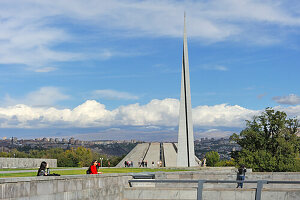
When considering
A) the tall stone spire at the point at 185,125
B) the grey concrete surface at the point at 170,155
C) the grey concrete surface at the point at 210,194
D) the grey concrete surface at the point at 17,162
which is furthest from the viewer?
the grey concrete surface at the point at 170,155

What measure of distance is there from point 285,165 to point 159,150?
52.7 meters

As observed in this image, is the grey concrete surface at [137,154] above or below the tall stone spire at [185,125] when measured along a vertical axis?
below

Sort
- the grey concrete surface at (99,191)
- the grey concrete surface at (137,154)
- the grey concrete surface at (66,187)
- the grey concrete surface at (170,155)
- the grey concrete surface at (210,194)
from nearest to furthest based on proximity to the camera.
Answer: the grey concrete surface at (66,187) < the grey concrete surface at (99,191) < the grey concrete surface at (210,194) < the grey concrete surface at (137,154) < the grey concrete surface at (170,155)

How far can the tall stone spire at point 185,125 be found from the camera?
42812 mm

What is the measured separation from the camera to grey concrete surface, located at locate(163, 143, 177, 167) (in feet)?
270

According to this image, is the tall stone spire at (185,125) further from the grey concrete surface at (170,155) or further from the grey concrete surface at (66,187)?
the grey concrete surface at (170,155)

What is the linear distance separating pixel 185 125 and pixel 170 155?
48611 millimetres

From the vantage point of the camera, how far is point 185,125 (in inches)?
1698

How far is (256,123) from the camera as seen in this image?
49406mm

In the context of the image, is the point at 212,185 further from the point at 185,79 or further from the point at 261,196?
the point at 185,79

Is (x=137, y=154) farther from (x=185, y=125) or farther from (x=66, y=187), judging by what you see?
(x=66, y=187)

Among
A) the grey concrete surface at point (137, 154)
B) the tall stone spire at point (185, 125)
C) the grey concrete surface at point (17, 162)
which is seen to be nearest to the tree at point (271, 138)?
the tall stone spire at point (185, 125)

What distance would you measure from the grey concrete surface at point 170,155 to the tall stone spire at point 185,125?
116 feet

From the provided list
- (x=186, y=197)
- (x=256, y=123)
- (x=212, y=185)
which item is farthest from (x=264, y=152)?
(x=186, y=197)
